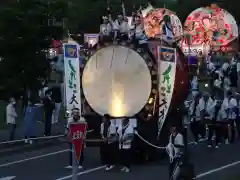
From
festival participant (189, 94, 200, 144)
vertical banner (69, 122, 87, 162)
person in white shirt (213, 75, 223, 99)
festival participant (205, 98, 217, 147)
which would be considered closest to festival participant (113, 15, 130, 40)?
festival participant (189, 94, 200, 144)

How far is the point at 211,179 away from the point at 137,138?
2.77 m

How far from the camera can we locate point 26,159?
19906 mm

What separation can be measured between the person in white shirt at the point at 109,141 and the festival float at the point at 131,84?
236 mm

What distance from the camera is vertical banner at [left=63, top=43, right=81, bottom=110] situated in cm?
1880

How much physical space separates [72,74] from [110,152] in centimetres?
241

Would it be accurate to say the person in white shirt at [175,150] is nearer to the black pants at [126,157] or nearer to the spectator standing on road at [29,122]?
the black pants at [126,157]

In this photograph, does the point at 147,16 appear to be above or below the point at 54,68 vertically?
above

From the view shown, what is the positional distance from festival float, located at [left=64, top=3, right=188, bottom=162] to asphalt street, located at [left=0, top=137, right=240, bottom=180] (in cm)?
118

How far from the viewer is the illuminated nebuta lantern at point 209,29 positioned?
105 ft

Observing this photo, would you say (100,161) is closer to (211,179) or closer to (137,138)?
(137,138)

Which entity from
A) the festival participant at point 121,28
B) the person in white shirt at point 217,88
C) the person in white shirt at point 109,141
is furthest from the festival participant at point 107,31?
the person in white shirt at point 217,88

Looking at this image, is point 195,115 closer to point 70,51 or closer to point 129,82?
point 129,82

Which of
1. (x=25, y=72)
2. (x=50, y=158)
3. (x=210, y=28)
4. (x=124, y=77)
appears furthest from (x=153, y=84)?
(x=210, y=28)

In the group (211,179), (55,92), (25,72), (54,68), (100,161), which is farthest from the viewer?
(55,92)
